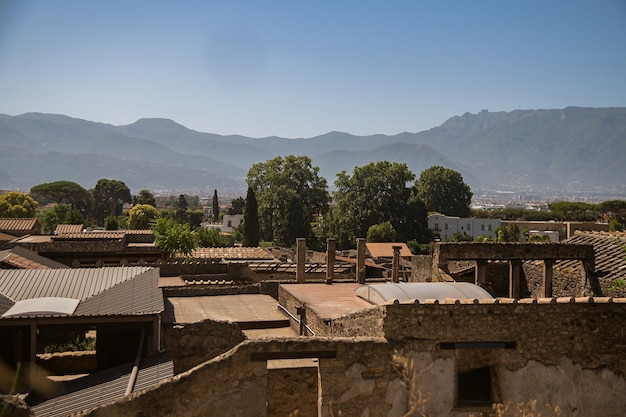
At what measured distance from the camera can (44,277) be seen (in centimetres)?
1633

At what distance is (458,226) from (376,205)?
22203mm

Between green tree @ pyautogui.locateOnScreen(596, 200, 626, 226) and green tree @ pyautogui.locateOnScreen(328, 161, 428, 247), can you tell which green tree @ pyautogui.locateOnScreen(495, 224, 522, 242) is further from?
green tree @ pyautogui.locateOnScreen(596, 200, 626, 226)

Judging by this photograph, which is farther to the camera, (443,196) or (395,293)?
(443,196)

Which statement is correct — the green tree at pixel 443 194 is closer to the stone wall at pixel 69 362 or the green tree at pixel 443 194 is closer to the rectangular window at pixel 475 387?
the stone wall at pixel 69 362

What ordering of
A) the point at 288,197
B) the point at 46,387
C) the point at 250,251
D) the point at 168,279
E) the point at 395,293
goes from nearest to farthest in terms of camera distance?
the point at 46,387 < the point at 395,293 < the point at 168,279 < the point at 250,251 < the point at 288,197

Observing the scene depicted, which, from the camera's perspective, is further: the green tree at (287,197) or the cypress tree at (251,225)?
the green tree at (287,197)

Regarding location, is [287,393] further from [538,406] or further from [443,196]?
[443,196]


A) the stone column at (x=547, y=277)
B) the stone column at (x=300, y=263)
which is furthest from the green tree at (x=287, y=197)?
the stone column at (x=547, y=277)

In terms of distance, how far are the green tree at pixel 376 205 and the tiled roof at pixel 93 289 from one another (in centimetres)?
6573

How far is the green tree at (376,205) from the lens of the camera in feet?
274

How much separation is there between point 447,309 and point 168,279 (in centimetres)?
1640

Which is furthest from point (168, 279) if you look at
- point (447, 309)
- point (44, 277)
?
point (447, 309)

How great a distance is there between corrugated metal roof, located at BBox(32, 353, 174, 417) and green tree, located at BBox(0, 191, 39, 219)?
67575 mm

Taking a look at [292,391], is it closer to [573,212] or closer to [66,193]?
[573,212]
